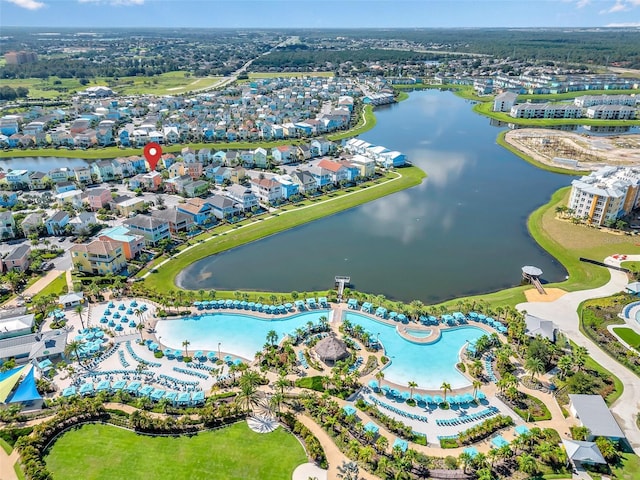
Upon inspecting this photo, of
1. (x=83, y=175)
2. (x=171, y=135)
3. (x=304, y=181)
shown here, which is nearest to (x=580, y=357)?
(x=304, y=181)

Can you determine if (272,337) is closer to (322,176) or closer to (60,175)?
(322,176)

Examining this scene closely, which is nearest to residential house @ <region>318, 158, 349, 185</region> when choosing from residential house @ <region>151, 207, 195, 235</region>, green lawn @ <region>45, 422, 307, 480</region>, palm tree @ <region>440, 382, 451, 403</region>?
residential house @ <region>151, 207, 195, 235</region>

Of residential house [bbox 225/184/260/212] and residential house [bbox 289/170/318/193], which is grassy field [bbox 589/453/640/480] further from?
residential house [bbox 289/170/318/193]

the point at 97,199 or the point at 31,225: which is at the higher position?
the point at 97,199

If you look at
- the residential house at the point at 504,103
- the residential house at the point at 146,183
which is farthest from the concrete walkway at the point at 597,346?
the residential house at the point at 504,103

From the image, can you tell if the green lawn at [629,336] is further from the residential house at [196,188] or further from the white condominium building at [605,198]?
the residential house at [196,188]
